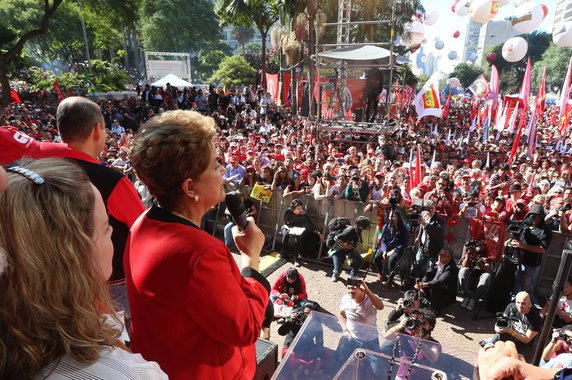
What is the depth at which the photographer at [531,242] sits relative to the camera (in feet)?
16.5

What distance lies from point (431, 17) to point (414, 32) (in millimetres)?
1815

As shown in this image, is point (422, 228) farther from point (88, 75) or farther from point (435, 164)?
point (88, 75)

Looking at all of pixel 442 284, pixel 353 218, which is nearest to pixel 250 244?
pixel 442 284

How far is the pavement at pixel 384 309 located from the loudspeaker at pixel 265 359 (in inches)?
81.2

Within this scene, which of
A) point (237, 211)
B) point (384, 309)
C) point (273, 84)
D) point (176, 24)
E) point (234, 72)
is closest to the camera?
point (237, 211)

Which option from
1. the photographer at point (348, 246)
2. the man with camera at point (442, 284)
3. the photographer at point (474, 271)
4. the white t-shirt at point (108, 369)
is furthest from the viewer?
the photographer at point (348, 246)

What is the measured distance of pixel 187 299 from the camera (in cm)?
118

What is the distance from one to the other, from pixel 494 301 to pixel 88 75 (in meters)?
27.8

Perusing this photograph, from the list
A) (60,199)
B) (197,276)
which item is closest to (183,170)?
(197,276)

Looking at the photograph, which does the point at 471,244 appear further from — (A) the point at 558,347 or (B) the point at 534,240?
(A) the point at 558,347

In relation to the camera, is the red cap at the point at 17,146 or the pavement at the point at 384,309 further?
the pavement at the point at 384,309

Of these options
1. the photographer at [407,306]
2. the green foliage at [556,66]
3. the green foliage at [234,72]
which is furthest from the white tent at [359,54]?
the green foliage at [556,66]

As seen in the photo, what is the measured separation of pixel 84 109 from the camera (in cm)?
214

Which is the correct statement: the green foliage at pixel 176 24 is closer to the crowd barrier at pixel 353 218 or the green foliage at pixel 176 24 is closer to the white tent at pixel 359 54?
the white tent at pixel 359 54
